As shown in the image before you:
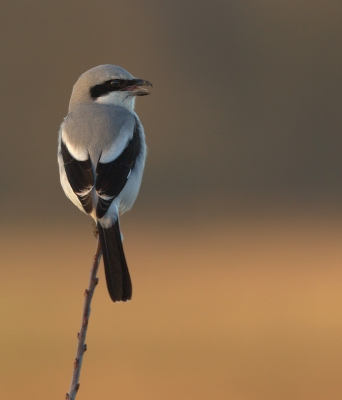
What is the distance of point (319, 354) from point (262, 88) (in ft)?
56.1

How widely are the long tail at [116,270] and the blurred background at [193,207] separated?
4.36 m

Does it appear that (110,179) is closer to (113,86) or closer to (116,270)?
(116,270)

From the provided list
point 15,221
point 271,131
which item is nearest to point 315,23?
point 271,131

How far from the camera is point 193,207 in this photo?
1823 centimetres

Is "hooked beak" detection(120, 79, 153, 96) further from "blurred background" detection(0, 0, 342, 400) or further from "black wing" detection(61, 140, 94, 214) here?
"blurred background" detection(0, 0, 342, 400)

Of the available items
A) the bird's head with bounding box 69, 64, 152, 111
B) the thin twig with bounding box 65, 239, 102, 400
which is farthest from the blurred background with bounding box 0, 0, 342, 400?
the thin twig with bounding box 65, 239, 102, 400

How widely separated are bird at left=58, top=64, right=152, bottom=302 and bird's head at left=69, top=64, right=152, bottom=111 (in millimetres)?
95

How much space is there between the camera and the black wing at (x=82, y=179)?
3387 millimetres

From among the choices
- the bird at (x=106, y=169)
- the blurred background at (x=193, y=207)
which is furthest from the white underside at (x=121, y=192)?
the blurred background at (x=193, y=207)

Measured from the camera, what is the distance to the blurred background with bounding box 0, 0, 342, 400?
9070 millimetres

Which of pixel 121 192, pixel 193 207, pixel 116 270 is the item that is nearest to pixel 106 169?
pixel 121 192

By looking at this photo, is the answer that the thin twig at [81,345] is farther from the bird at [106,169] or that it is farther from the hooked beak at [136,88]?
the hooked beak at [136,88]

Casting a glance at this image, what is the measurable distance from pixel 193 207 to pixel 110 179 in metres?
14.8

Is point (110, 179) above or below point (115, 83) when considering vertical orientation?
below
